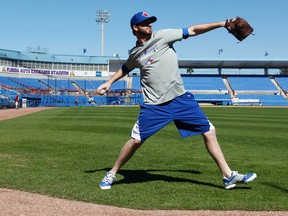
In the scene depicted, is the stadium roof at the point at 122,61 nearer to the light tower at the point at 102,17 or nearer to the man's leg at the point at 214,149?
the light tower at the point at 102,17

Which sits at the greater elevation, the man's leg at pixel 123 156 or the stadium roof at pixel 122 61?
the stadium roof at pixel 122 61

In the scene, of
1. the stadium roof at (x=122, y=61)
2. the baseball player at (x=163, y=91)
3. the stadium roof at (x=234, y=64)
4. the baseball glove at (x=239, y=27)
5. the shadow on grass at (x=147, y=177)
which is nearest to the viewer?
the baseball glove at (x=239, y=27)

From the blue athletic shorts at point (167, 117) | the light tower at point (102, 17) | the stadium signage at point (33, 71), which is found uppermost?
the light tower at point (102, 17)

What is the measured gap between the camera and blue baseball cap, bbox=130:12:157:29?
4777 mm

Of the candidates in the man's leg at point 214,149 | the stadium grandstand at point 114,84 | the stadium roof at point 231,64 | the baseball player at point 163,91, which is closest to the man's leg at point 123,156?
the baseball player at point 163,91

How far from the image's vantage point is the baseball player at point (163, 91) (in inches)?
192

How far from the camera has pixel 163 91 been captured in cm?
490

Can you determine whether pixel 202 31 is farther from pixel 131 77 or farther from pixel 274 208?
pixel 131 77

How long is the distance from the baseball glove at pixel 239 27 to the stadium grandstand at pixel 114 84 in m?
52.7

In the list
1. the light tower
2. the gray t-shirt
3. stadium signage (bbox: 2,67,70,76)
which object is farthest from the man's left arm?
the light tower

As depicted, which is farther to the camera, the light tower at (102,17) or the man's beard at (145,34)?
the light tower at (102,17)

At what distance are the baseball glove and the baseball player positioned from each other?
0.11m

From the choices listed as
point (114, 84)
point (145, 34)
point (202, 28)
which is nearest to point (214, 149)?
point (202, 28)

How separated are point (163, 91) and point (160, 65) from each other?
326 millimetres
